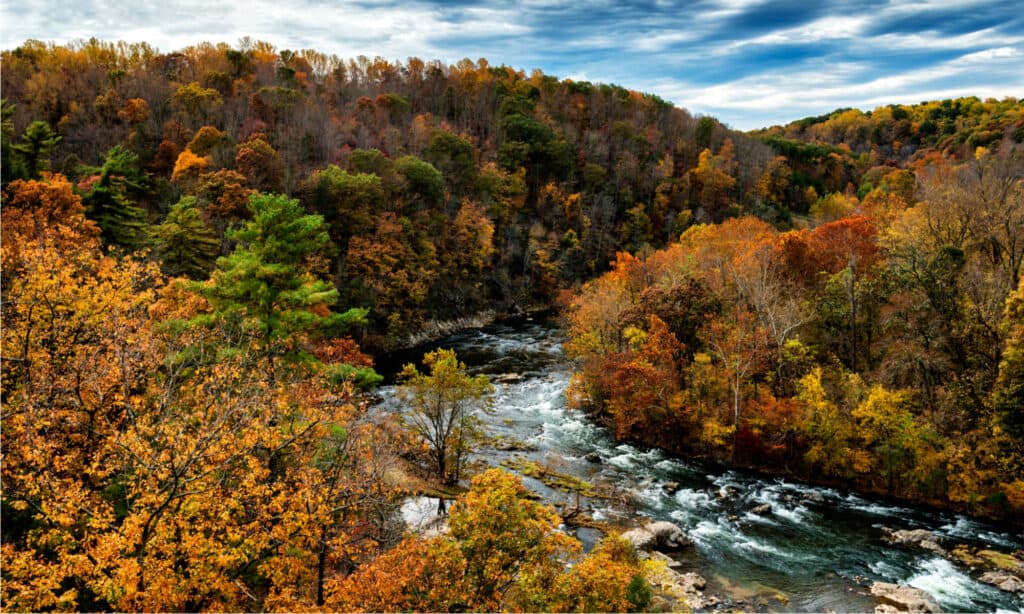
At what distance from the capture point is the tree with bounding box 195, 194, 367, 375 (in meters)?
21.7

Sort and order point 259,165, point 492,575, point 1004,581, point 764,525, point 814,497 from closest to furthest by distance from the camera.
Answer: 1. point 492,575
2. point 1004,581
3. point 764,525
4. point 814,497
5. point 259,165

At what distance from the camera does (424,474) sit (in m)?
26.5

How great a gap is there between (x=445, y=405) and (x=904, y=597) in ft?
60.4

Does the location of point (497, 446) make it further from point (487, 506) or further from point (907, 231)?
point (907, 231)


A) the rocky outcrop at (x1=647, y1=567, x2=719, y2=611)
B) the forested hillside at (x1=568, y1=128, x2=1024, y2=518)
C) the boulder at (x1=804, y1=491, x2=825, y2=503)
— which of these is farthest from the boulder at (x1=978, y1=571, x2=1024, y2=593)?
the rocky outcrop at (x1=647, y1=567, x2=719, y2=611)

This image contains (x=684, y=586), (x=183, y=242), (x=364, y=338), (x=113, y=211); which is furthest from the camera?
(x=364, y=338)

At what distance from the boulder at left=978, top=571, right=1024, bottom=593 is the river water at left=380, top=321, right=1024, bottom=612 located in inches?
11.5

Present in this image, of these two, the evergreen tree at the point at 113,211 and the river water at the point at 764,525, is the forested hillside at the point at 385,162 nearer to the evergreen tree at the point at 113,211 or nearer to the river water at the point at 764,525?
the evergreen tree at the point at 113,211

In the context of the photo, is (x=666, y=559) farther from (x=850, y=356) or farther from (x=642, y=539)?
(x=850, y=356)

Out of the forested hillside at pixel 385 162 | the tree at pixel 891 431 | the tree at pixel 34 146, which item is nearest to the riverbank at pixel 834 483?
the tree at pixel 891 431

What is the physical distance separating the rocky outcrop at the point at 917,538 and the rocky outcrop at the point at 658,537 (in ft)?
25.8

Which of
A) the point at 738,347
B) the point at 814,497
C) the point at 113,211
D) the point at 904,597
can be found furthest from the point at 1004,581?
the point at 113,211

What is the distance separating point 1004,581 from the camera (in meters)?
19.0

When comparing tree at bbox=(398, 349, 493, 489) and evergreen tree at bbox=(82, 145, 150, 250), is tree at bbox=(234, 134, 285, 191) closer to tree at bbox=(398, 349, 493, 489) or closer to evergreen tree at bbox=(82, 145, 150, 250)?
evergreen tree at bbox=(82, 145, 150, 250)
